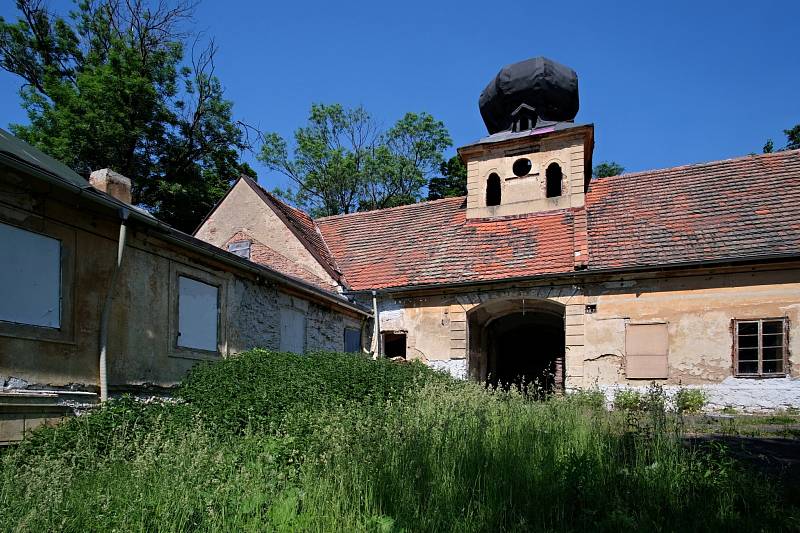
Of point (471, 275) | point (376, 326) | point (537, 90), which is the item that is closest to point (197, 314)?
point (376, 326)

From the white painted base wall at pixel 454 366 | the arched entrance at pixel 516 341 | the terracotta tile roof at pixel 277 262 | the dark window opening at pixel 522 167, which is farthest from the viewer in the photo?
the dark window opening at pixel 522 167

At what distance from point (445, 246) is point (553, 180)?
12.9 ft

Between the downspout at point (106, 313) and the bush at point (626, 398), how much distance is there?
34.2 feet

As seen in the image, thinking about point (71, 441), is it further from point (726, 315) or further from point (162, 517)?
point (726, 315)

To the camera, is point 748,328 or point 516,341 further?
point 516,341

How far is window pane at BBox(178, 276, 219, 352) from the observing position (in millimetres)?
10742

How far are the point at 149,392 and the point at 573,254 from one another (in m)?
10.6

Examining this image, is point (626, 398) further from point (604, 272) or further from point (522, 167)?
point (522, 167)

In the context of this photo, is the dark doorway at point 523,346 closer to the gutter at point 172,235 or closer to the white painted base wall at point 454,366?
the white painted base wall at point 454,366

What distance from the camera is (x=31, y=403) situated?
7441 mm

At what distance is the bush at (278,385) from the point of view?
8672mm

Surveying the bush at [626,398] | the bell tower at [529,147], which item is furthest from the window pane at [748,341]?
the bell tower at [529,147]


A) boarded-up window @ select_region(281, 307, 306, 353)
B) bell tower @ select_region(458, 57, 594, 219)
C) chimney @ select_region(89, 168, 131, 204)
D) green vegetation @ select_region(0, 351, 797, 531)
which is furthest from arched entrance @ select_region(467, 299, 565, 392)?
chimney @ select_region(89, 168, 131, 204)

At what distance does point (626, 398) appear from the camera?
14234 millimetres
